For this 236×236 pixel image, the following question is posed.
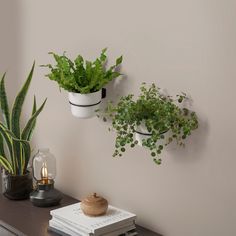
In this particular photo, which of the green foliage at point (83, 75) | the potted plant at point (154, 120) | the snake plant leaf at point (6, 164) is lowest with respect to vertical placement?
the snake plant leaf at point (6, 164)

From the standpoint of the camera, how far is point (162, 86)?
193cm

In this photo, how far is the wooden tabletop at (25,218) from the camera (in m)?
2.02

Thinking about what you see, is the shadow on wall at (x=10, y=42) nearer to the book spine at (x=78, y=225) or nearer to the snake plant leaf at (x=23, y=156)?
the snake plant leaf at (x=23, y=156)

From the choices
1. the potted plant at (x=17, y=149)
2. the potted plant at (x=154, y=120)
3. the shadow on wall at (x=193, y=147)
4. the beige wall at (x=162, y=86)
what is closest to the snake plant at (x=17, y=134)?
the potted plant at (x=17, y=149)

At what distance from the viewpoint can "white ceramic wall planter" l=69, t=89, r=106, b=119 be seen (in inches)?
80.6

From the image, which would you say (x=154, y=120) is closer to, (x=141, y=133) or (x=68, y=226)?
(x=141, y=133)

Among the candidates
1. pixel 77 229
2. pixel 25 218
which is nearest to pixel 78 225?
pixel 77 229

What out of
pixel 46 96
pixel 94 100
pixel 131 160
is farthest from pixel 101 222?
pixel 46 96

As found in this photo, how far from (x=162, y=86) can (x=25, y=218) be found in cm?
71

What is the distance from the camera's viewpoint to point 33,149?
256 cm

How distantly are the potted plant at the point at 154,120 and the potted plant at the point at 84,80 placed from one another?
0.48ft

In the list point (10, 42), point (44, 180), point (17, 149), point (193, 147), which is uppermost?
point (10, 42)

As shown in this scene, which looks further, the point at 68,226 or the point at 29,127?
the point at 29,127

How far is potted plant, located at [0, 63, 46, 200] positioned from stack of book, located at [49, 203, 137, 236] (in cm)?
32
